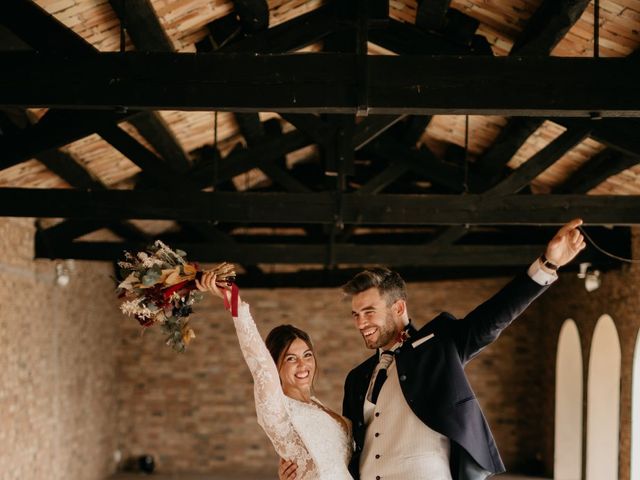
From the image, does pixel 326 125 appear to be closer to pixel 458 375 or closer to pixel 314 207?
pixel 314 207

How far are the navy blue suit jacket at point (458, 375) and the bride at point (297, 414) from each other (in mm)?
489

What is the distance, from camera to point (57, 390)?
1010cm

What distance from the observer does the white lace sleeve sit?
2.96 metres

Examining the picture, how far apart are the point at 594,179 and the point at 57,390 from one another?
6379 mm

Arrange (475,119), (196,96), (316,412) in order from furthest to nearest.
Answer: (475,119) < (196,96) < (316,412)

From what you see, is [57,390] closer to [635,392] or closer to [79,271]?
[79,271]

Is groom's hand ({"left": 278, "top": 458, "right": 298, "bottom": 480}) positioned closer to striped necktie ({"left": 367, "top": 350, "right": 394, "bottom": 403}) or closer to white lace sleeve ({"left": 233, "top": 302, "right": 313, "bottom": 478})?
white lace sleeve ({"left": 233, "top": 302, "right": 313, "bottom": 478})

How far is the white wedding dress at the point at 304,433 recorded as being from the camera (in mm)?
3152

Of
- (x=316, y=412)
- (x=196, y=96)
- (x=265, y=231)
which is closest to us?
(x=316, y=412)

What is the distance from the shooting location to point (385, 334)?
3049mm

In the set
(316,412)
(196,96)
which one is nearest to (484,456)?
(316,412)

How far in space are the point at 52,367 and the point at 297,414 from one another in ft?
23.6

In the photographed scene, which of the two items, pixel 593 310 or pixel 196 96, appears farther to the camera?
pixel 593 310

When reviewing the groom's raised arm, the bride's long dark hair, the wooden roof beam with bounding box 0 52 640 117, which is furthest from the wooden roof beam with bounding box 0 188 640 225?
the groom's raised arm
